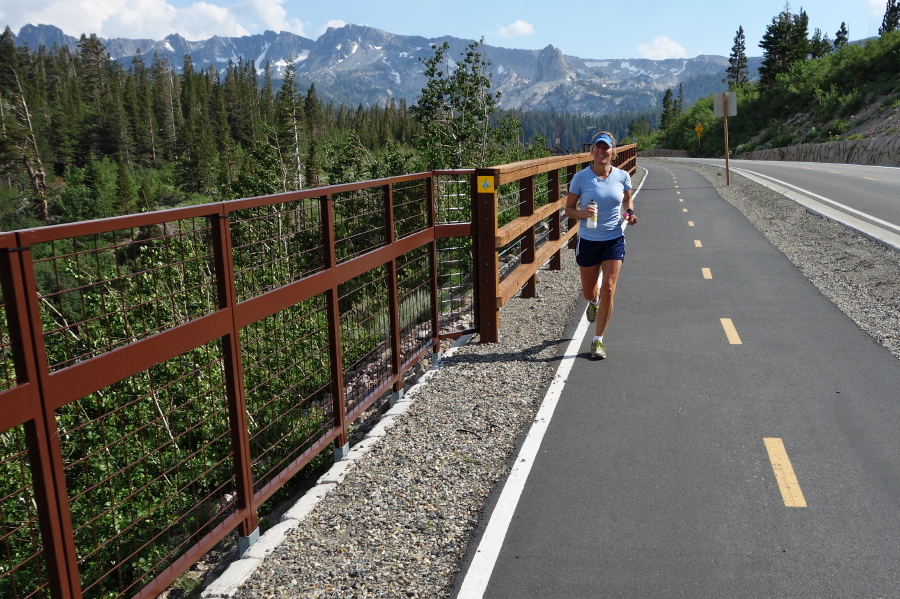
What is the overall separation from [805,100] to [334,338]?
80.9 m

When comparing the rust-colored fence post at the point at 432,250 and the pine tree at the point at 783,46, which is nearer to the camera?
the rust-colored fence post at the point at 432,250

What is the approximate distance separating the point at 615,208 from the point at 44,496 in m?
5.84

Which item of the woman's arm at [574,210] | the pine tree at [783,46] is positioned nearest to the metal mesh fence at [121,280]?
the woman's arm at [574,210]

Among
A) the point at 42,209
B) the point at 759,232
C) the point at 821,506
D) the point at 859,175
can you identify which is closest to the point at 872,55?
the point at 859,175

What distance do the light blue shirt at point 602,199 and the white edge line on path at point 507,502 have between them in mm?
1389

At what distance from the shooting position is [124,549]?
6.65m

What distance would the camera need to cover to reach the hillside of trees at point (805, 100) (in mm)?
59625

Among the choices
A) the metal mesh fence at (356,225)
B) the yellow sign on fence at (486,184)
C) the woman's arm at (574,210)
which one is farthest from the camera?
the yellow sign on fence at (486,184)

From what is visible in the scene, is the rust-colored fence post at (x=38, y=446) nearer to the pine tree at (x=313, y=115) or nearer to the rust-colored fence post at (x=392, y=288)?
the rust-colored fence post at (x=392, y=288)

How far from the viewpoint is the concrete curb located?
375 cm

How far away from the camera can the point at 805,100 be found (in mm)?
75375

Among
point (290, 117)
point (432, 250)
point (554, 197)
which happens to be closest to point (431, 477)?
point (432, 250)

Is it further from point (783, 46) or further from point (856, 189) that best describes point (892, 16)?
point (856, 189)

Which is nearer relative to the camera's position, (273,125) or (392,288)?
(392,288)
